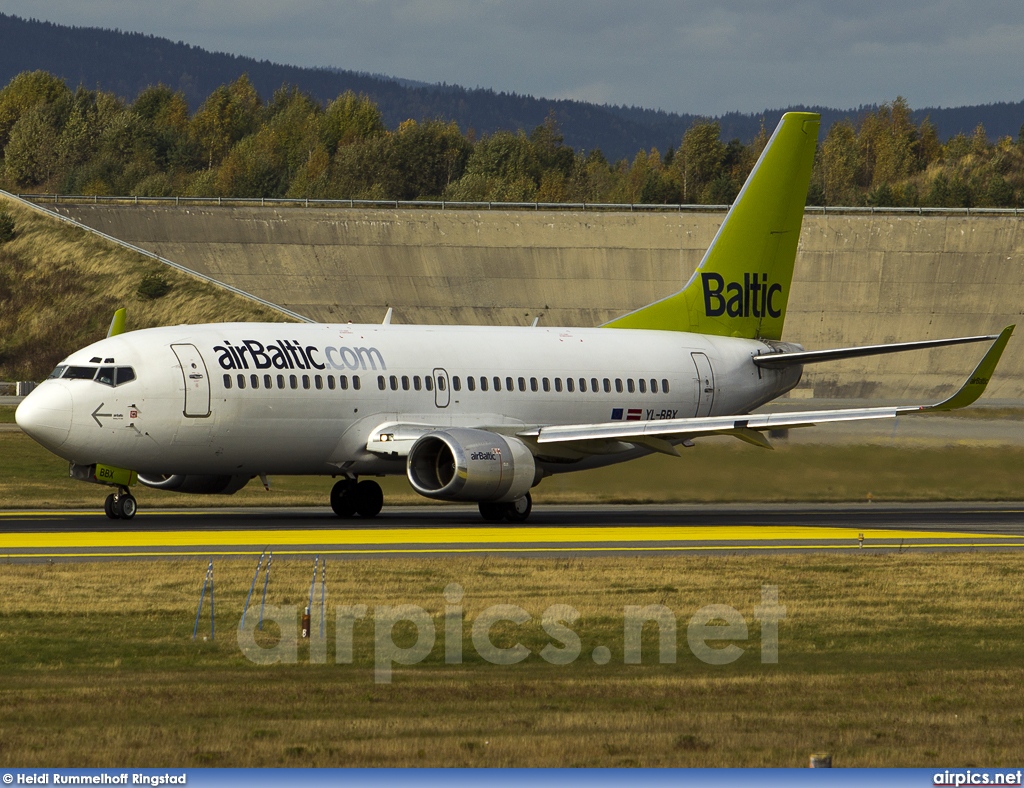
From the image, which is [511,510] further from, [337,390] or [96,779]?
[96,779]

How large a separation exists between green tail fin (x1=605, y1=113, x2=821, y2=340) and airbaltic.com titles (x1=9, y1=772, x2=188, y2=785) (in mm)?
32078

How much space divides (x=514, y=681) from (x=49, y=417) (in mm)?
17508

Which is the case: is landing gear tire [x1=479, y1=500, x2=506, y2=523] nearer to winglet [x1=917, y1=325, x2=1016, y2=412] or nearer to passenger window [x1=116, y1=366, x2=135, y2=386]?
passenger window [x1=116, y1=366, x2=135, y2=386]

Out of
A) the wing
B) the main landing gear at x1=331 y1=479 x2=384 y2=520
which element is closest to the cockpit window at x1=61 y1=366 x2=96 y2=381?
the main landing gear at x1=331 y1=479 x2=384 y2=520

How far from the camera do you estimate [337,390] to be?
107 ft

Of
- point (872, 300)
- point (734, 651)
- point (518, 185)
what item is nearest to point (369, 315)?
point (872, 300)

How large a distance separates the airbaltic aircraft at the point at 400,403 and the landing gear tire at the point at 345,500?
3 centimetres

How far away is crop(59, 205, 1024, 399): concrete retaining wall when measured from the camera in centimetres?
10206

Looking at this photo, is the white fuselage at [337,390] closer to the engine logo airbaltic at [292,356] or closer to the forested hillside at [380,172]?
the engine logo airbaltic at [292,356]

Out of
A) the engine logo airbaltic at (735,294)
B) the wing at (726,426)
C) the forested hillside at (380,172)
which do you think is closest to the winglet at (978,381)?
the wing at (726,426)

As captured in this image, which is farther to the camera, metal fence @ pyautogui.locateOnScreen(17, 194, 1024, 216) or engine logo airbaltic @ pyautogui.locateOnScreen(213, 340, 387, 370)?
metal fence @ pyautogui.locateOnScreen(17, 194, 1024, 216)

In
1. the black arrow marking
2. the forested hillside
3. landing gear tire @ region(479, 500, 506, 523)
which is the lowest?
landing gear tire @ region(479, 500, 506, 523)

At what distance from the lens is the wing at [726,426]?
30.9 m

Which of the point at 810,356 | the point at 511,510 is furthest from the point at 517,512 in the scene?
the point at 810,356
